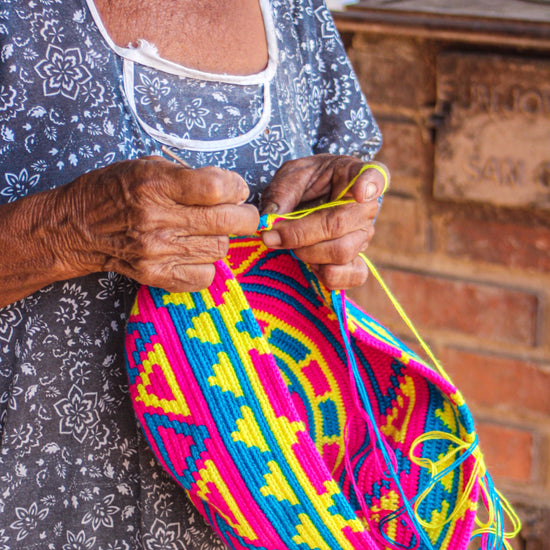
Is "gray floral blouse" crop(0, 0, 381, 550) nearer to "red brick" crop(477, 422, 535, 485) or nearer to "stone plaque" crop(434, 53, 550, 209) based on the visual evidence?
"stone plaque" crop(434, 53, 550, 209)

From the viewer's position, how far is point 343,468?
2.96ft

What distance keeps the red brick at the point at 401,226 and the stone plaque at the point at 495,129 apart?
0.13 m

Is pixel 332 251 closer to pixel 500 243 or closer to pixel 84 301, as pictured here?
pixel 84 301

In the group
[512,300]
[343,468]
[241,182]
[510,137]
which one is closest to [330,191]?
[241,182]

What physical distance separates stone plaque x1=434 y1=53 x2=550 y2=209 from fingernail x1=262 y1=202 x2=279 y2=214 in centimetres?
88

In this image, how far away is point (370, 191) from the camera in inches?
31.9

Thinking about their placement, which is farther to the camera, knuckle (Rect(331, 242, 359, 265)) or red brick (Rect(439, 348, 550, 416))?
red brick (Rect(439, 348, 550, 416))

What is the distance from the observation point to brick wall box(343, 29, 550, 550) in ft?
5.31

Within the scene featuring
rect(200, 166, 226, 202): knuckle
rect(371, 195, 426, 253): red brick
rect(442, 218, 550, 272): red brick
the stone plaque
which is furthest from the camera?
rect(371, 195, 426, 253): red brick

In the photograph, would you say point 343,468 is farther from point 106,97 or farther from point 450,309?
point 450,309

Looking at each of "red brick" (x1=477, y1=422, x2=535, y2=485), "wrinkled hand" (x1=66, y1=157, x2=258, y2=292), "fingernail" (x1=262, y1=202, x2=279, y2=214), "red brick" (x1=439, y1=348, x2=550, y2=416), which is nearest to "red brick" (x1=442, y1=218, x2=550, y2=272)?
"red brick" (x1=439, y1=348, x2=550, y2=416)

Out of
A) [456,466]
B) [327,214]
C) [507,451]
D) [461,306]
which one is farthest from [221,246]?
[507,451]

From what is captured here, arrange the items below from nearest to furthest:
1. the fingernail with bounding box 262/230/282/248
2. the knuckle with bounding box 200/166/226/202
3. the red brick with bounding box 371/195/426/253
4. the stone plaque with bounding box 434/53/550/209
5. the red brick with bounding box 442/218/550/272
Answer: the knuckle with bounding box 200/166/226/202, the fingernail with bounding box 262/230/282/248, the stone plaque with bounding box 434/53/550/209, the red brick with bounding box 442/218/550/272, the red brick with bounding box 371/195/426/253

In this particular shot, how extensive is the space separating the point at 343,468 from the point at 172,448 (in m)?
0.24
